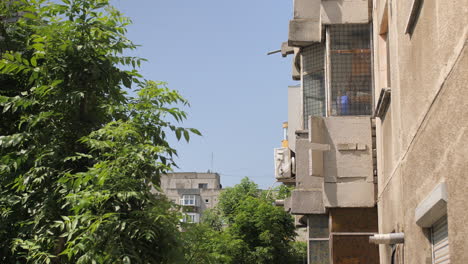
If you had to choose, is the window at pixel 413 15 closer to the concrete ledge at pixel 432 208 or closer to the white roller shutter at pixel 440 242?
the concrete ledge at pixel 432 208

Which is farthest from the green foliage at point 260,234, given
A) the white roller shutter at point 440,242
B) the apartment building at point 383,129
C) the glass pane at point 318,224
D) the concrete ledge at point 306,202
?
the white roller shutter at point 440,242

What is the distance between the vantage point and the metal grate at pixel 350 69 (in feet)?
50.2

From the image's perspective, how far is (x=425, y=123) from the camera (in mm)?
6684

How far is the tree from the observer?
27.2 ft

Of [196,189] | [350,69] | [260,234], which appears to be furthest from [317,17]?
[196,189]

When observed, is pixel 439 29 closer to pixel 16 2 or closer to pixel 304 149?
pixel 16 2

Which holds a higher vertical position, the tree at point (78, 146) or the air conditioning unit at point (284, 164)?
the air conditioning unit at point (284, 164)

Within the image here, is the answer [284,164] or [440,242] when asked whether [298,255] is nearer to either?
[284,164]

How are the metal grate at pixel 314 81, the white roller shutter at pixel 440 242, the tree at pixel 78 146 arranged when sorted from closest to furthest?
1. the white roller shutter at pixel 440 242
2. the tree at pixel 78 146
3. the metal grate at pixel 314 81

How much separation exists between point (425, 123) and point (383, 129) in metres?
4.36

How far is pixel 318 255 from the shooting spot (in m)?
17.3

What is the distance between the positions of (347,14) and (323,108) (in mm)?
2103

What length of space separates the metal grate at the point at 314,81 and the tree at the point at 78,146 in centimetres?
722

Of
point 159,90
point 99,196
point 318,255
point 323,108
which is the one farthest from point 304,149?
point 99,196
